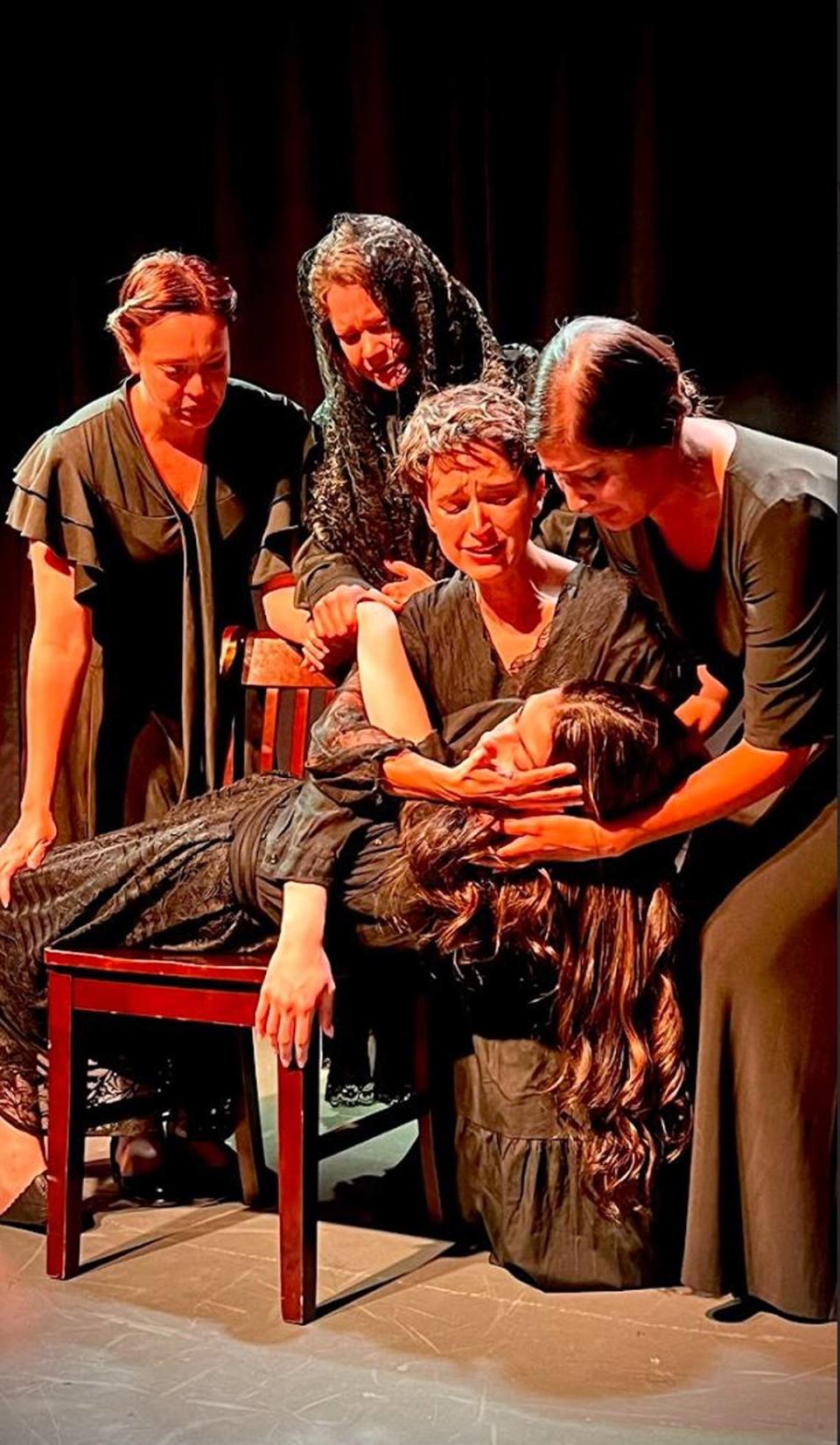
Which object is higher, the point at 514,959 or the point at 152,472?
the point at 152,472

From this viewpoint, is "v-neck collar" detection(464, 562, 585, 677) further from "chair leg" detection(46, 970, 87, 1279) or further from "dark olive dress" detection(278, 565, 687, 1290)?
"chair leg" detection(46, 970, 87, 1279)

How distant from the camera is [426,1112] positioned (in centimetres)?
263

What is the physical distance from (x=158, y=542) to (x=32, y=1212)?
1051 millimetres

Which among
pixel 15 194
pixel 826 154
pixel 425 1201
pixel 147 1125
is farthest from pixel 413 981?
pixel 15 194

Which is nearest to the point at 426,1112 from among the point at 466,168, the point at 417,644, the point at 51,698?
the point at 417,644

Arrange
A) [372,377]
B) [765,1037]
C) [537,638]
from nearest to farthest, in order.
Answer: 1. [765,1037]
2. [537,638]
3. [372,377]

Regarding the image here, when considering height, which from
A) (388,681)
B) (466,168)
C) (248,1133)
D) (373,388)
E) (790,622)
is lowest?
(248,1133)

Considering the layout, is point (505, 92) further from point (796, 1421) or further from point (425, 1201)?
point (796, 1421)

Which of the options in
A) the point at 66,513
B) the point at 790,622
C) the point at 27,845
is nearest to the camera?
the point at 790,622

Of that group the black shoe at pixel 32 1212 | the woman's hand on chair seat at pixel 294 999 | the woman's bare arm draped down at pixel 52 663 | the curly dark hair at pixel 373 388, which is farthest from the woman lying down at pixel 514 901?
the black shoe at pixel 32 1212

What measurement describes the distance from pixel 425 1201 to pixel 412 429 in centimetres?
→ 116

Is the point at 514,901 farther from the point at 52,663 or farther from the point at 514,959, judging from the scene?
the point at 52,663

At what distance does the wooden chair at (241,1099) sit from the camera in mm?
2334

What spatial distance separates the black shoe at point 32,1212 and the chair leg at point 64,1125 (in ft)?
0.62
